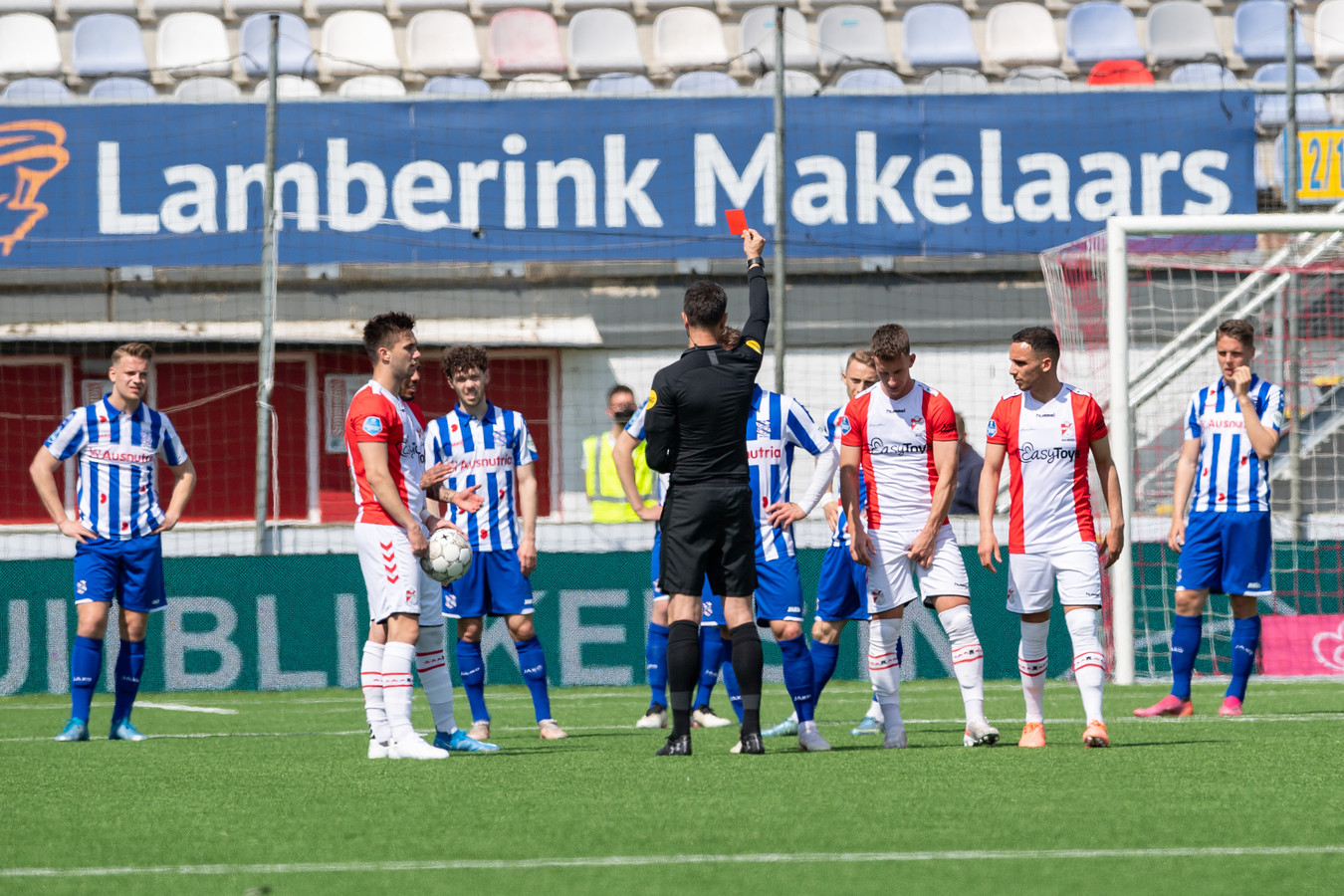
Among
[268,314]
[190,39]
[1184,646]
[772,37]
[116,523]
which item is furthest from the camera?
Answer: [190,39]

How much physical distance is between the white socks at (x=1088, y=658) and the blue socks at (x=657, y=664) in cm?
279

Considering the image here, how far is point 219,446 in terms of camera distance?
1866cm

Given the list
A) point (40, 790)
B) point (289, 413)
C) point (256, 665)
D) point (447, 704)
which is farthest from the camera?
point (289, 413)

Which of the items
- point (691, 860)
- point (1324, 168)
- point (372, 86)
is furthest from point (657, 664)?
point (372, 86)

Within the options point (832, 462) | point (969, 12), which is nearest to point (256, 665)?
point (832, 462)

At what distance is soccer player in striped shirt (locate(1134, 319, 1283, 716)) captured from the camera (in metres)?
9.38

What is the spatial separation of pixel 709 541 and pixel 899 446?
1.09 meters

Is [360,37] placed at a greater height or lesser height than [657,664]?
greater

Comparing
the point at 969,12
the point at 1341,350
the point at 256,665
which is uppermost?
the point at 969,12

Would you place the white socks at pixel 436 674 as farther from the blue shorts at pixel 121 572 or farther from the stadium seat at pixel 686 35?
the stadium seat at pixel 686 35

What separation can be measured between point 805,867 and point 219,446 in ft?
50.1

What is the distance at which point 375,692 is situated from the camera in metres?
7.37

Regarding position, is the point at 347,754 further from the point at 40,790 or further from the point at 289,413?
the point at 289,413

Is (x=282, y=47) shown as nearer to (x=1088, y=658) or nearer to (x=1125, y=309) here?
(x=1125, y=309)
